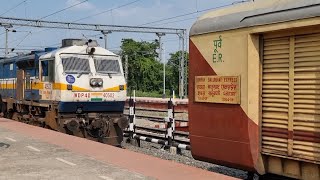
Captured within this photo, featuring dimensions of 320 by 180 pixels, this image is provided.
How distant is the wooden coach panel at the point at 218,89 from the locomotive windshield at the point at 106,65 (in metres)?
6.93

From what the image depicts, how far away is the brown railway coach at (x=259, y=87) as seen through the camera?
5219 mm

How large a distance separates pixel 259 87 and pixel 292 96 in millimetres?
557

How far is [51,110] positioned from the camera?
13.2 m

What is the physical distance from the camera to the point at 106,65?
44.0 ft

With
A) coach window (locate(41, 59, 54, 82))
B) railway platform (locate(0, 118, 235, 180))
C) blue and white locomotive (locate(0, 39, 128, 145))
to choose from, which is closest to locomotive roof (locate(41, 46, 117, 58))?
blue and white locomotive (locate(0, 39, 128, 145))

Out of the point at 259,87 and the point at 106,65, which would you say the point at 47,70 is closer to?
the point at 106,65

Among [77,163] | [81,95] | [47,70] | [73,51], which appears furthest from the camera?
[47,70]

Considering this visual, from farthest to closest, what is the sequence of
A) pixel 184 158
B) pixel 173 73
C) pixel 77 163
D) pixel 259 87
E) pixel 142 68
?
1. pixel 173 73
2. pixel 142 68
3. pixel 184 158
4. pixel 77 163
5. pixel 259 87

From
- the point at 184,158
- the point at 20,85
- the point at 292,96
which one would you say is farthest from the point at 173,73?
the point at 292,96

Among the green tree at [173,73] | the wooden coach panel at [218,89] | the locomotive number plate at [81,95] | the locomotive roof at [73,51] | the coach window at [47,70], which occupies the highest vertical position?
the green tree at [173,73]

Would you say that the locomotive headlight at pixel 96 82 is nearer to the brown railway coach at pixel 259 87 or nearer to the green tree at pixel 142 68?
the brown railway coach at pixel 259 87

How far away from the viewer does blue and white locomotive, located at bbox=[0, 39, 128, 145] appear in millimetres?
12711

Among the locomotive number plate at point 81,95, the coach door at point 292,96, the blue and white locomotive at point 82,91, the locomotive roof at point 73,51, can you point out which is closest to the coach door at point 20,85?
the blue and white locomotive at point 82,91

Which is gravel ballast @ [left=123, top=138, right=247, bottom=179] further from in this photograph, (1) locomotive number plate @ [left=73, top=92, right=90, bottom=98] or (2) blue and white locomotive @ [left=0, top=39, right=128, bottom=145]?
(1) locomotive number plate @ [left=73, top=92, right=90, bottom=98]
